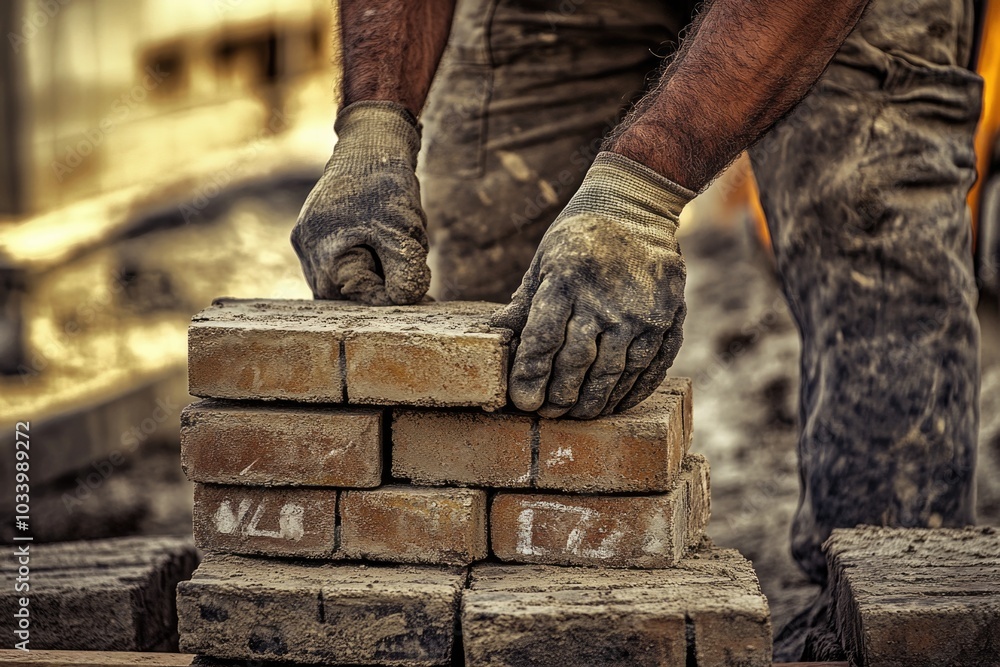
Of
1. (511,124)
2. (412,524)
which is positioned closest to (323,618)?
(412,524)

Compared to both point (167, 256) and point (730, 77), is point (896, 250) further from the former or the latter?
point (167, 256)

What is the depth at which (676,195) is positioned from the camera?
228 centimetres

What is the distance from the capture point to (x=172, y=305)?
20.4 feet

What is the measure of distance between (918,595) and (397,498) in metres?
1.02

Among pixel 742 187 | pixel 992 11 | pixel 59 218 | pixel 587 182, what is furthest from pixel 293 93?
pixel 587 182

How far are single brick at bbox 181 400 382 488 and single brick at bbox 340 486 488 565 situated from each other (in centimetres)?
5

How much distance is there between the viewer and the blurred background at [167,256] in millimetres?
4875

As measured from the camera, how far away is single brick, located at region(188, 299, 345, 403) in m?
2.17

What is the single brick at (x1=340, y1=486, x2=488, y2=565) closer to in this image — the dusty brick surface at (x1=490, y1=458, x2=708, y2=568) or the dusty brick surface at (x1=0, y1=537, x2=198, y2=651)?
the dusty brick surface at (x1=490, y1=458, x2=708, y2=568)

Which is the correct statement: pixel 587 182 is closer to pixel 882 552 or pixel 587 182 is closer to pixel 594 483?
pixel 594 483

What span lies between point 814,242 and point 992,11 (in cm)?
182

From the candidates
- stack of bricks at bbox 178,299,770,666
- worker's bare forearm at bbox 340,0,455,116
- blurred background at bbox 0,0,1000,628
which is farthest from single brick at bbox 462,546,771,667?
blurred background at bbox 0,0,1000,628

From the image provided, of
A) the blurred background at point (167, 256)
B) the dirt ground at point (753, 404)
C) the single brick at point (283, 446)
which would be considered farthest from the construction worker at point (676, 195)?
the blurred background at point (167, 256)

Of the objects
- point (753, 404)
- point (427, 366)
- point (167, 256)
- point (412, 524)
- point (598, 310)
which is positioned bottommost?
point (753, 404)
